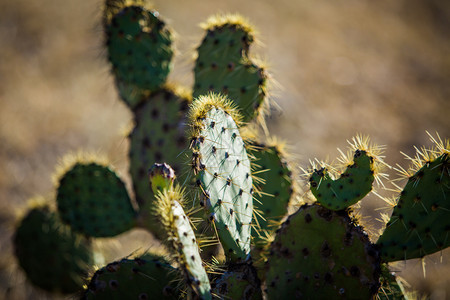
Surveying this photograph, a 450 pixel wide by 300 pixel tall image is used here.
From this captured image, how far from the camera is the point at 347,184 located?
132 cm

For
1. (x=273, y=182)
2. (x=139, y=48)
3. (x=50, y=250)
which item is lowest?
(x=273, y=182)

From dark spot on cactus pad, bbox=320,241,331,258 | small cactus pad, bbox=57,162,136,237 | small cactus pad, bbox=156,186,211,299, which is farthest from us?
small cactus pad, bbox=57,162,136,237

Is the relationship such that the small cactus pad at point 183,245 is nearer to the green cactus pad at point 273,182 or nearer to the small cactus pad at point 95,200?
the green cactus pad at point 273,182

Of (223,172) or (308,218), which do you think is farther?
(308,218)

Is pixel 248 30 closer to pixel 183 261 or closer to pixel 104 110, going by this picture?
pixel 183 261

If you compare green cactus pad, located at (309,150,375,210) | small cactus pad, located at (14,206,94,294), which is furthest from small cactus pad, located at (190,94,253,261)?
small cactus pad, located at (14,206,94,294)

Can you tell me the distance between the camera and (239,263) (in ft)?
4.42

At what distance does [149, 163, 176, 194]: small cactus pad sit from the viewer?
1186mm

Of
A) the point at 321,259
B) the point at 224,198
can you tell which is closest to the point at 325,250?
the point at 321,259

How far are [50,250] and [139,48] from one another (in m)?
1.31

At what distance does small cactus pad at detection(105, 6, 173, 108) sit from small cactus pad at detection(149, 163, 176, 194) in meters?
0.98

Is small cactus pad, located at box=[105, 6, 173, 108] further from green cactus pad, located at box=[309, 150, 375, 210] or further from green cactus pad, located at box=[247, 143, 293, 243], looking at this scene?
green cactus pad, located at box=[309, 150, 375, 210]

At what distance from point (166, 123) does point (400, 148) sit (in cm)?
486

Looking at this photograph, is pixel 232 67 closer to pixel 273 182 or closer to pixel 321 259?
pixel 273 182
